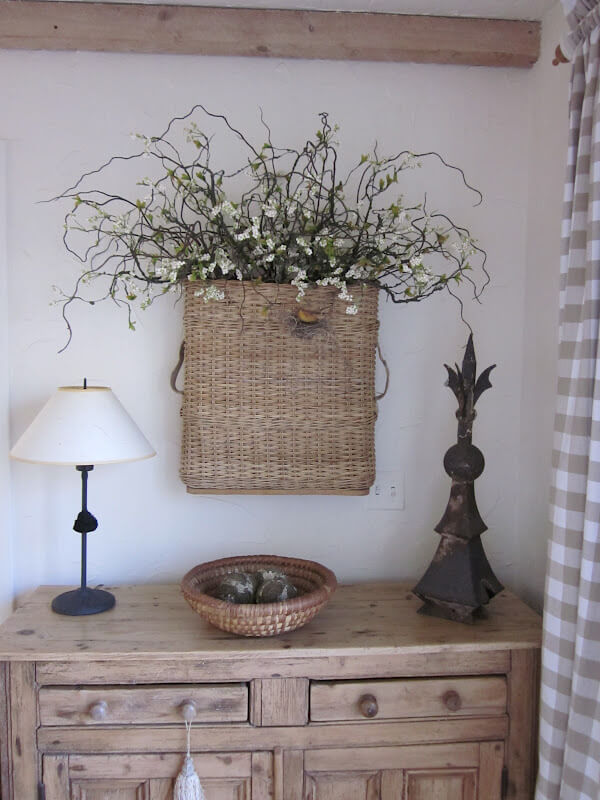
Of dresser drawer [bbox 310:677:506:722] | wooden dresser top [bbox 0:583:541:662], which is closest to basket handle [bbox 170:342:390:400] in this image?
wooden dresser top [bbox 0:583:541:662]

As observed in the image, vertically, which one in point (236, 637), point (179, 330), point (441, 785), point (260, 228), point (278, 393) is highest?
point (260, 228)

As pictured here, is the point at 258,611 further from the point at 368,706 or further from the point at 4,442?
the point at 4,442

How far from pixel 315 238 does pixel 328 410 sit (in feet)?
1.55

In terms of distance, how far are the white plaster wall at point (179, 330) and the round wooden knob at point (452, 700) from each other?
490 millimetres

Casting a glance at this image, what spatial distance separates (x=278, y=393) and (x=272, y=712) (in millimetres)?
803

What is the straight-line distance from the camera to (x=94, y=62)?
1854 mm

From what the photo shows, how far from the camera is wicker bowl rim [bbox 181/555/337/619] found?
146 centimetres

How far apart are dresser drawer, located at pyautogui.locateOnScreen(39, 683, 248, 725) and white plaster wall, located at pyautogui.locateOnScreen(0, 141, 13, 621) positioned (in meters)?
0.51

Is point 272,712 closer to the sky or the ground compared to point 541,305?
closer to the ground

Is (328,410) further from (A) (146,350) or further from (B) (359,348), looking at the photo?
(A) (146,350)

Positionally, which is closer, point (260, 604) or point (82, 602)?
point (260, 604)

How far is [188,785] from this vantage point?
144 centimetres

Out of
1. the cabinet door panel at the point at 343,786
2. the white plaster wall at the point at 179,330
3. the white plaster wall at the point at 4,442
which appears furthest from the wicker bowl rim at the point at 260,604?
the white plaster wall at the point at 4,442

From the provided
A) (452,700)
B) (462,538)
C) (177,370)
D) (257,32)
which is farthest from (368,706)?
(257,32)
